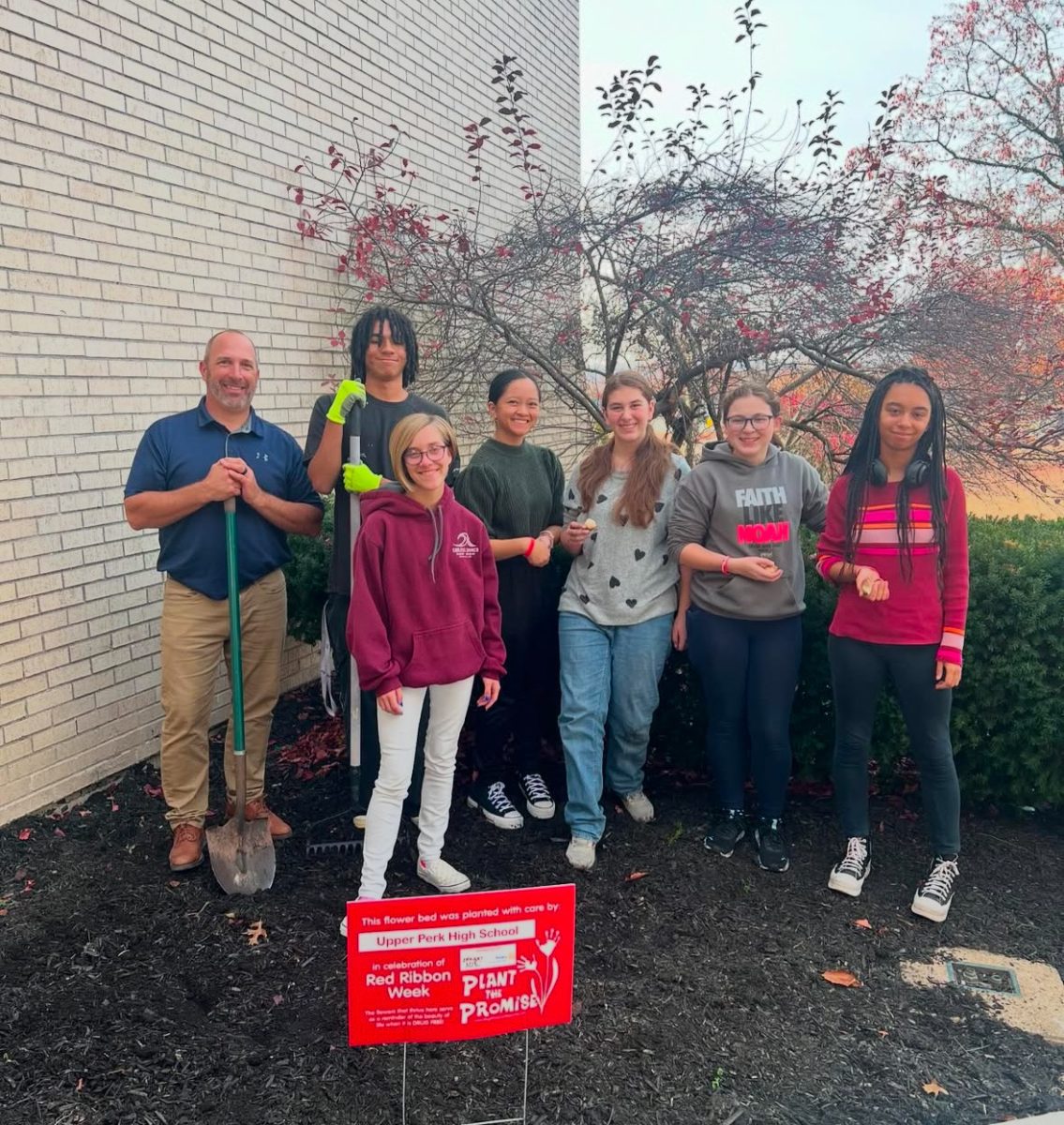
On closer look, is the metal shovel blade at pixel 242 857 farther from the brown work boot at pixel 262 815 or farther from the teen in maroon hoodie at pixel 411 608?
the teen in maroon hoodie at pixel 411 608

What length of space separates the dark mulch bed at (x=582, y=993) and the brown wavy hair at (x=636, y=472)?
1.47m

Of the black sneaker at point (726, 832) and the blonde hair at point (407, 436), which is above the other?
the blonde hair at point (407, 436)

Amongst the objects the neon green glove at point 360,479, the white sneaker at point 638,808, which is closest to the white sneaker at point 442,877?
the white sneaker at point 638,808

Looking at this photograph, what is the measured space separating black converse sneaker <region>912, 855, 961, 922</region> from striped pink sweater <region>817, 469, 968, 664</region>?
852 mm

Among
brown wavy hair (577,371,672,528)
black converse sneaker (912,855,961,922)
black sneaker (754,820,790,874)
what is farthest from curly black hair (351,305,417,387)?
black converse sneaker (912,855,961,922)

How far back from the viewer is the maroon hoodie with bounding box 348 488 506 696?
3.08 metres

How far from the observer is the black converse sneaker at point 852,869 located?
11.5 feet

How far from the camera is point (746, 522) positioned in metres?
3.59

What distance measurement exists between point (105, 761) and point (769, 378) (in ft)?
16.3

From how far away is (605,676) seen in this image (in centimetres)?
381

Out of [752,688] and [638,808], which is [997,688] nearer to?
[752,688]

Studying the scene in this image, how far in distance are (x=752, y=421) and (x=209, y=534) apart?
224 cm

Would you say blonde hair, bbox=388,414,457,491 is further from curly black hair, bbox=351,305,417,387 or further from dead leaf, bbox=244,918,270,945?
dead leaf, bbox=244,918,270,945

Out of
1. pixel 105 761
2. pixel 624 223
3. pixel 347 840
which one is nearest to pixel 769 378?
pixel 624 223
